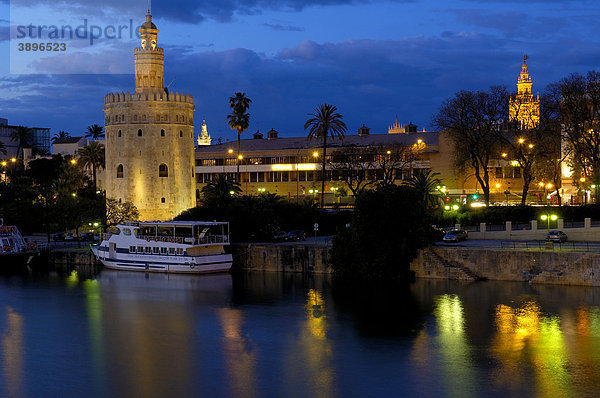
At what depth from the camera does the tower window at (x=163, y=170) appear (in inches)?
3374

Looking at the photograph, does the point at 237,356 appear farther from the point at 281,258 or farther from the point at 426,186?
the point at 426,186

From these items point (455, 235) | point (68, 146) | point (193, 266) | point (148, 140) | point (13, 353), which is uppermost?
point (68, 146)

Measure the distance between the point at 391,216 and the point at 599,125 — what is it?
85.1 feet

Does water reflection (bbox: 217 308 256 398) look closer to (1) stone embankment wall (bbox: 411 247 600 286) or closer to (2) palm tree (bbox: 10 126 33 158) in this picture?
(1) stone embankment wall (bbox: 411 247 600 286)

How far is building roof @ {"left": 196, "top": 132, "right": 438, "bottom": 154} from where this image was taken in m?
109

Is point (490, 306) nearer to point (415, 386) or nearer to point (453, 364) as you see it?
point (453, 364)

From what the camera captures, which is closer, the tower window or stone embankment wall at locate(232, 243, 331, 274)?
stone embankment wall at locate(232, 243, 331, 274)


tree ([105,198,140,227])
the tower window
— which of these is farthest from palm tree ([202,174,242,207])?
tree ([105,198,140,227])

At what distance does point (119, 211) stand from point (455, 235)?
36224mm

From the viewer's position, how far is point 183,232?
7100 centimetres

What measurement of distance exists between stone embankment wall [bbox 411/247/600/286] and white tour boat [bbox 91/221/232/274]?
16540 mm

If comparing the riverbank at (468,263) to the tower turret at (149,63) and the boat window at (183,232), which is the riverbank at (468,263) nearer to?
the boat window at (183,232)

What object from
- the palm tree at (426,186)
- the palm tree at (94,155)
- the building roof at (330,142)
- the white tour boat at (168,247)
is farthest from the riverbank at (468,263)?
the palm tree at (94,155)

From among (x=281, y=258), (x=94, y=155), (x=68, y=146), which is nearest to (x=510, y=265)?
(x=281, y=258)
